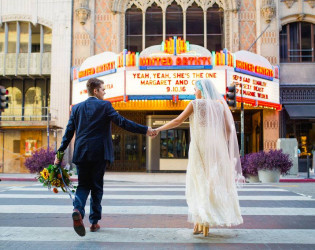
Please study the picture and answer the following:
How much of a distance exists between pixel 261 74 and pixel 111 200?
1413 centimetres

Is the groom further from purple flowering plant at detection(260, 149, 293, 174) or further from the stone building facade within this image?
the stone building facade

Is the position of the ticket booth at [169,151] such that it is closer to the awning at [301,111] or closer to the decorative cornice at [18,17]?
the awning at [301,111]

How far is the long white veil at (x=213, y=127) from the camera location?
5164 millimetres

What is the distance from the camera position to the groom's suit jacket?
200 inches

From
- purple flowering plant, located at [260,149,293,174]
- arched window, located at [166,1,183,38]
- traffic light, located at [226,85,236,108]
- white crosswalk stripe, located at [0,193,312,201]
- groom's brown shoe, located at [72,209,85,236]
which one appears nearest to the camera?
groom's brown shoe, located at [72,209,85,236]

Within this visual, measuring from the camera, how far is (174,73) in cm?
1909

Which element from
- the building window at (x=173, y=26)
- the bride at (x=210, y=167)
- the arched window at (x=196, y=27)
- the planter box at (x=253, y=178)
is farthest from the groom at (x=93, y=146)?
the arched window at (x=196, y=27)

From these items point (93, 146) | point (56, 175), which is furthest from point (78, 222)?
point (93, 146)

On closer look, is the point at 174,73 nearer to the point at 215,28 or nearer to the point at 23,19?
the point at 215,28

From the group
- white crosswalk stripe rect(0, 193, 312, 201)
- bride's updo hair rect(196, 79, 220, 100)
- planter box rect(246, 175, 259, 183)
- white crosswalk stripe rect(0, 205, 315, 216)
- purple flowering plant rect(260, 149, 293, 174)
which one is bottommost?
planter box rect(246, 175, 259, 183)

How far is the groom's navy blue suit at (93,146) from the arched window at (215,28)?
63.0ft

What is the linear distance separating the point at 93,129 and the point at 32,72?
19899 millimetres

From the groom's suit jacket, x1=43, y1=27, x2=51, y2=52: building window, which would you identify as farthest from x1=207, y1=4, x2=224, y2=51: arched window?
the groom's suit jacket

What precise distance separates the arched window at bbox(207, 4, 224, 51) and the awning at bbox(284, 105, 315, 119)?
5434mm
